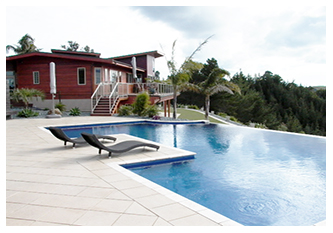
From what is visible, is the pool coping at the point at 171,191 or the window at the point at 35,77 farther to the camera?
the window at the point at 35,77

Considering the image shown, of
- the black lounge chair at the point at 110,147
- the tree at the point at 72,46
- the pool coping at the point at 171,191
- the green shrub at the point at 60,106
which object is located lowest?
the pool coping at the point at 171,191

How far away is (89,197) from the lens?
13.8 feet

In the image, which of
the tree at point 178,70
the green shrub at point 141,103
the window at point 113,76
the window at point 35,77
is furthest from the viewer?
the window at point 113,76

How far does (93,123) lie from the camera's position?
1478 centimetres

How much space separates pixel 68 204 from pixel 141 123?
12468 mm

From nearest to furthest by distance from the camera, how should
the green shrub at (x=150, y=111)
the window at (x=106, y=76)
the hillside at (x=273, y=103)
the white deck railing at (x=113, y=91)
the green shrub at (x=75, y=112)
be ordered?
the green shrub at (x=150, y=111), the green shrub at (x=75, y=112), the white deck railing at (x=113, y=91), the window at (x=106, y=76), the hillside at (x=273, y=103)

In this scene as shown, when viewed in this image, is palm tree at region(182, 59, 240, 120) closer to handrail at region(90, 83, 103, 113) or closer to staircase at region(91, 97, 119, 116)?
staircase at region(91, 97, 119, 116)

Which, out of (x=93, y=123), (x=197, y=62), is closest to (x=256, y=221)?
(x=93, y=123)

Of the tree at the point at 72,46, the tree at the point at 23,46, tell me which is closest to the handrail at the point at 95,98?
the tree at the point at 23,46

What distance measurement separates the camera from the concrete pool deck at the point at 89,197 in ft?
11.3

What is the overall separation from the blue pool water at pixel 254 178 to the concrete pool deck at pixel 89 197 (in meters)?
0.86

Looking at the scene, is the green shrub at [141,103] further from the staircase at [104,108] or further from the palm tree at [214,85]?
the palm tree at [214,85]

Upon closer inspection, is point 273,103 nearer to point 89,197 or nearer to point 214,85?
point 214,85
